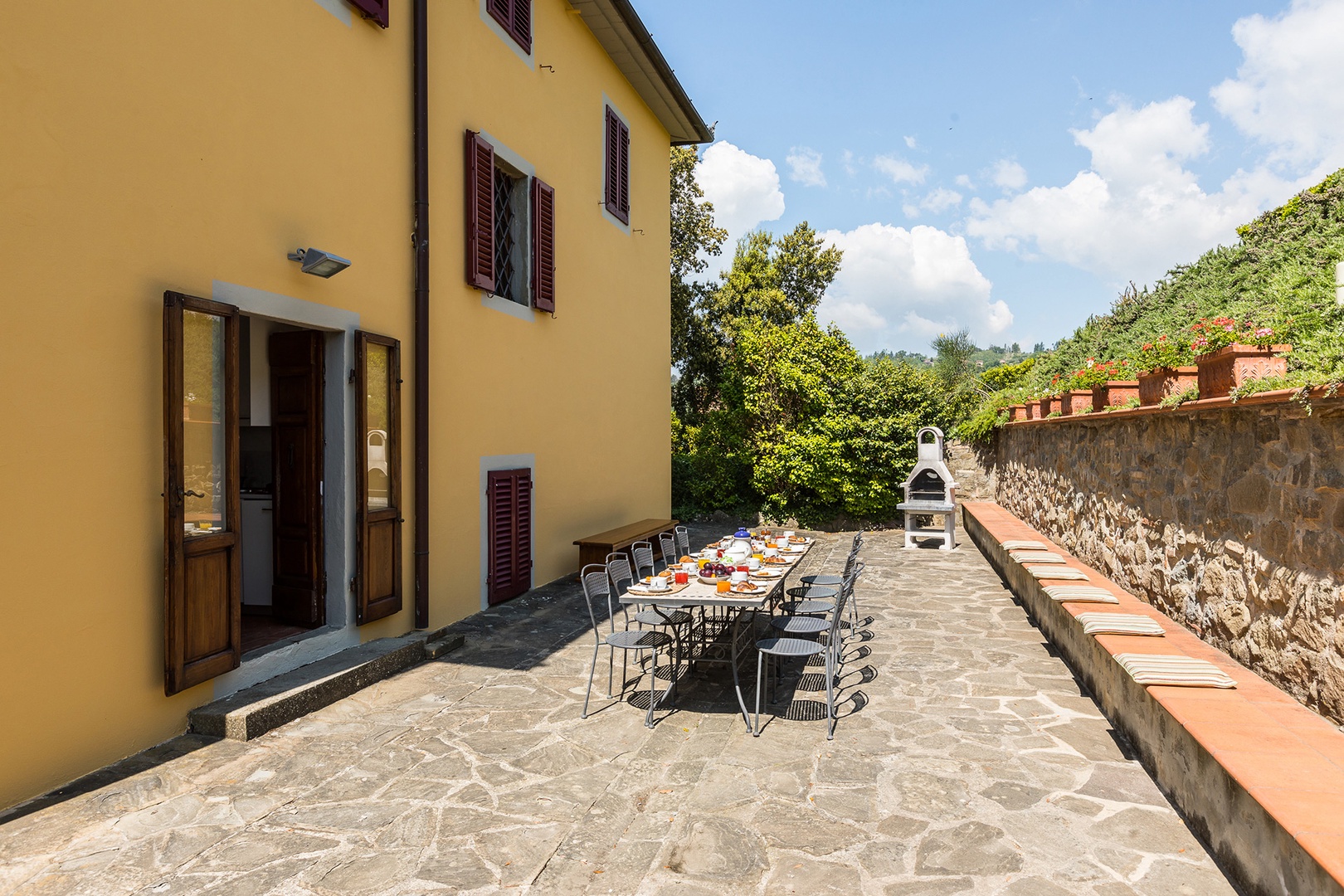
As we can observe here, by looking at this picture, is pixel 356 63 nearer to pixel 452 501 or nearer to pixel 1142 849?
pixel 452 501

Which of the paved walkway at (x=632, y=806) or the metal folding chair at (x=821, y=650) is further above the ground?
the metal folding chair at (x=821, y=650)

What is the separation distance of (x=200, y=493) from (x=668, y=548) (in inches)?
225

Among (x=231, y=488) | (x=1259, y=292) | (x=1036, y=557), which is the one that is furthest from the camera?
(x=1259, y=292)

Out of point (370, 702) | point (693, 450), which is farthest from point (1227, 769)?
point (693, 450)

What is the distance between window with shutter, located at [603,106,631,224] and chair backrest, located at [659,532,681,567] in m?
4.47

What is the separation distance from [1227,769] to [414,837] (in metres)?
2.98

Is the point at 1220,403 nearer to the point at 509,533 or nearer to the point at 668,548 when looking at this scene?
the point at 509,533

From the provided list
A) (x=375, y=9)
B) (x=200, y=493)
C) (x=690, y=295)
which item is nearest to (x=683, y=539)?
(x=200, y=493)

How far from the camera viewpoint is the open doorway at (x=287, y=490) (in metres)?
5.13

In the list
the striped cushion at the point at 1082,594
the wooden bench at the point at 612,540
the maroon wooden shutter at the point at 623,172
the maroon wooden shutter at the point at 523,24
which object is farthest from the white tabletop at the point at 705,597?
the maroon wooden shutter at the point at 623,172

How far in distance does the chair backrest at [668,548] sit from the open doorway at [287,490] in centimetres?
262

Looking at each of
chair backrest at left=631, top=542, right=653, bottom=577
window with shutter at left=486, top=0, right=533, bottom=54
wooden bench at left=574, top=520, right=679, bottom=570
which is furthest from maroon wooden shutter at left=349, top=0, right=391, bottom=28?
wooden bench at left=574, top=520, right=679, bottom=570

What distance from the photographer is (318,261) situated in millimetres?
4488

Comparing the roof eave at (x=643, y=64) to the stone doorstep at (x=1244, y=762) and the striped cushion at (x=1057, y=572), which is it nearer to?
the striped cushion at (x=1057, y=572)
